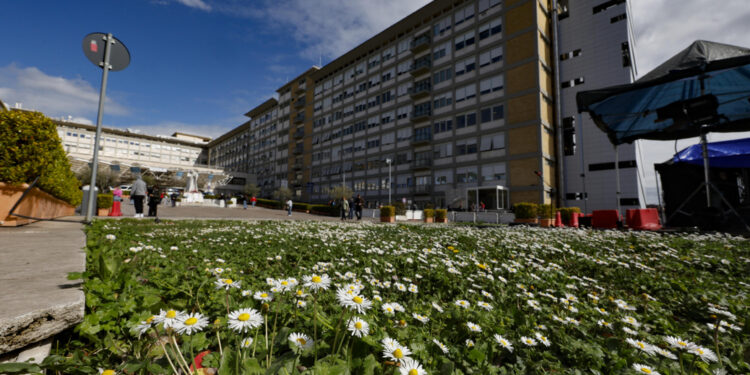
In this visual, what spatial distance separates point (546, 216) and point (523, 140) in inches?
686

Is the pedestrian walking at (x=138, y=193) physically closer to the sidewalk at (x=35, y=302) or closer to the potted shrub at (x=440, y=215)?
the sidewalk at (x=35, y=302)

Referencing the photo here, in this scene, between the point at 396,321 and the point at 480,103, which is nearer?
the point at 396,321

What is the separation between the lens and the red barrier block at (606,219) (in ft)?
41.6

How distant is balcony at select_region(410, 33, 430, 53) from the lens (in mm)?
41531

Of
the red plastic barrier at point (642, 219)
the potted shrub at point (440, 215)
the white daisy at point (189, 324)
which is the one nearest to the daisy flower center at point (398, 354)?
the white daisy at point (189, 324)

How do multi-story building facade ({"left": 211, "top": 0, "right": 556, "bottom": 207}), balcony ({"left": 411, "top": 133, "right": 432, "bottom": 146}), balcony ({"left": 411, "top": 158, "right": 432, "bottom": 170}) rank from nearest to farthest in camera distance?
multi-story building facade ({"left": 211, "top": 0, "right": 556, "bottom": 207}), balcony ({"left": 411, "top": 158, "right": 432, "bottom": 170}), balcony ({"left": 411, "top": 133, "right": 432, "bottom": 146})

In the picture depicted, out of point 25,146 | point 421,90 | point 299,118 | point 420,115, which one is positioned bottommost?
point 25,146

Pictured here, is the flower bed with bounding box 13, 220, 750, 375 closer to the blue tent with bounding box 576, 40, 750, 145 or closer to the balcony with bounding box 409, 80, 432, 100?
the blue tent with bounding box 576, 40, 750, 145

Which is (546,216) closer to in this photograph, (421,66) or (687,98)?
(687,98)

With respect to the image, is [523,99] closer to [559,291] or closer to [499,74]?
[499,74]

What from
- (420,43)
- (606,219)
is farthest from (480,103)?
(606,219)

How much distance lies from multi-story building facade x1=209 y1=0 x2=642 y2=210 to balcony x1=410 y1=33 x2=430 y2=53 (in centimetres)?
14

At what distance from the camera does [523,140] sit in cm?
3175

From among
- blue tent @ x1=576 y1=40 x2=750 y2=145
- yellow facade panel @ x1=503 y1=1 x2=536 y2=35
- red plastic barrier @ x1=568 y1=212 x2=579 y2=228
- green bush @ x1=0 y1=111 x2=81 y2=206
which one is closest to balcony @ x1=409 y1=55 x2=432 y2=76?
yellow facade panel @ x1=503 y1=1 x2=536 y2=35
